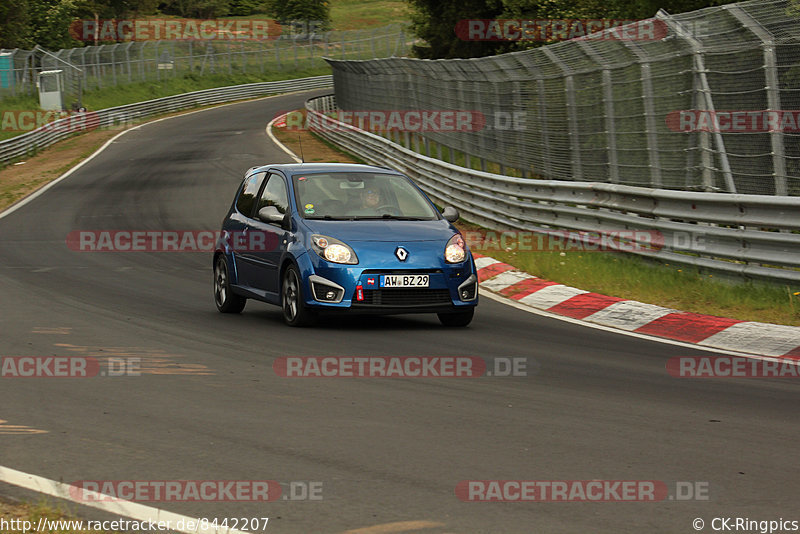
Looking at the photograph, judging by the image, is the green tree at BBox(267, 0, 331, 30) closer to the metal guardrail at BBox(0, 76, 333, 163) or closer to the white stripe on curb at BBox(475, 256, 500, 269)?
the metal guardrail at BBox(0, 76, 333, 163)

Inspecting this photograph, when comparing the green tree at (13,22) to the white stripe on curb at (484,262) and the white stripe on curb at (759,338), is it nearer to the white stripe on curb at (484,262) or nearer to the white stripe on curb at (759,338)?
the white stripe on curb at (484,262)

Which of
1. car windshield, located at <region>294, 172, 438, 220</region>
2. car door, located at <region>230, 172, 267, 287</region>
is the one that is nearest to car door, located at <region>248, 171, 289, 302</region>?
car door, located at <region>230, 172, 267, 287</region>

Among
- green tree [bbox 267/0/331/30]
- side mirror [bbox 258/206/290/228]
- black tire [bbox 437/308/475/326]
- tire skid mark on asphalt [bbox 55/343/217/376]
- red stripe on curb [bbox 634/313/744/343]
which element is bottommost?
red stripe on curb [bbox 634/313/744/343]

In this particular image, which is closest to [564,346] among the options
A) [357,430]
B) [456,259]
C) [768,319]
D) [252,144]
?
[456,259]

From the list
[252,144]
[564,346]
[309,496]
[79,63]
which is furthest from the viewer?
[79,63]

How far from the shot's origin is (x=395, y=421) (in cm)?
683

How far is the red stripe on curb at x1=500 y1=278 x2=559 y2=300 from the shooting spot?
1366cm

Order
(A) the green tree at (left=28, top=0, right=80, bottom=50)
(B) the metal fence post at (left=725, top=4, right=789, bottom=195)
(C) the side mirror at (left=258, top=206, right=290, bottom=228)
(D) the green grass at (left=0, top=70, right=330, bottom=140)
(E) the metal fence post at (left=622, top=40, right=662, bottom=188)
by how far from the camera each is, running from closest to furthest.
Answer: (C) the side mirror at (left=258, top=206, right=290, bottom=228), (B) the metal fence post at (left=725, top=4, right=789, bottom=195), (E) the metal fence post at (left=622, top=40, right=662, bottom=188), (D) the green grass at (left=0, top=70, right=330, bottom=140), (A) the green tree at (left=28, top=0, right=80, bottom=50)

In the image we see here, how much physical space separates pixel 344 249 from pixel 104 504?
19.0ft

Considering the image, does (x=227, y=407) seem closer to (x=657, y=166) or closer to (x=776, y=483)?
(x=776, y=483)

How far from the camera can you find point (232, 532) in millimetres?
4688

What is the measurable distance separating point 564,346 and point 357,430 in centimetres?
364

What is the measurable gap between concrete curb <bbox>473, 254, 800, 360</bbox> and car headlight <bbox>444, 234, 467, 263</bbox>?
1.47 meters

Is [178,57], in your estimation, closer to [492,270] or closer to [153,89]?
[153,89]
